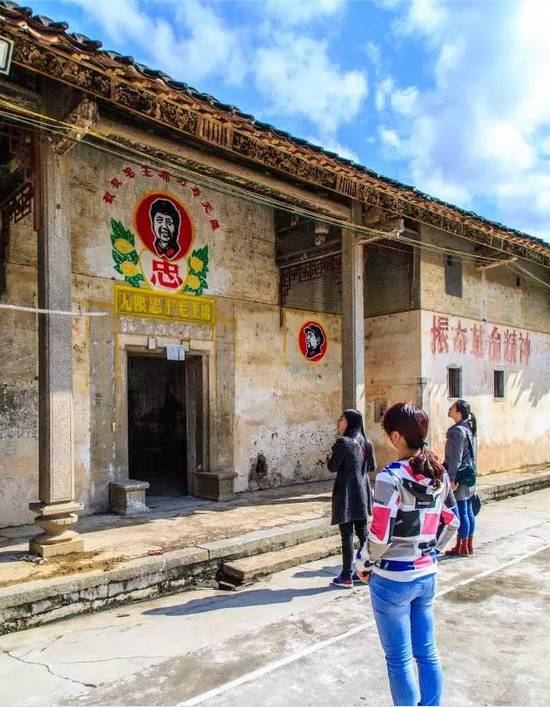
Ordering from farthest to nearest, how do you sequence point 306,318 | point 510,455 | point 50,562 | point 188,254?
point 510,455 → point 306,318 → point 188,254 → point 50,562

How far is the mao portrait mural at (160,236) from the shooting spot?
8773 millimetres

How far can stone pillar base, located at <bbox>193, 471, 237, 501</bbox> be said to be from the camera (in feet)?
30.2

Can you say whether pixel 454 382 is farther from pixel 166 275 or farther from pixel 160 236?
pixel 160 236

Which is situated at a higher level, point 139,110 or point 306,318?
point 139,110

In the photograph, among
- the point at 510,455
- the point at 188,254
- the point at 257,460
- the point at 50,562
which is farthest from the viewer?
the point at 510,455

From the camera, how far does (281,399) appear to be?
36.0 ft

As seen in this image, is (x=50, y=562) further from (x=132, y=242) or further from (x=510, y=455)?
(x=510, y=455)

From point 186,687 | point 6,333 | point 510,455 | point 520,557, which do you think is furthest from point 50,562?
point 510,455

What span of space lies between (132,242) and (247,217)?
97.0 inches

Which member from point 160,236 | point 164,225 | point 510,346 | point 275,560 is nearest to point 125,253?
point 160,236

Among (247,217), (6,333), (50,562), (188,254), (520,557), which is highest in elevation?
(247,217)

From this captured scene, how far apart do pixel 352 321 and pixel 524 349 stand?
7055mm

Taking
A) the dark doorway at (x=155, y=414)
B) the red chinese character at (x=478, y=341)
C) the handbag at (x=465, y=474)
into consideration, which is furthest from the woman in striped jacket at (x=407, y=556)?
the red chinese character at (x=478, y=341)

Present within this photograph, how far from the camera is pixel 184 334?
9406 millimetres
